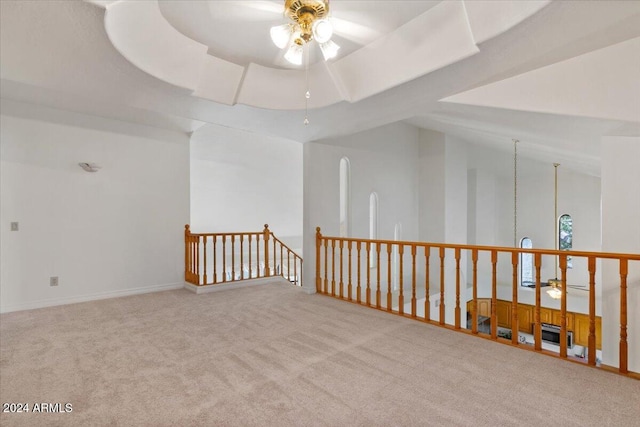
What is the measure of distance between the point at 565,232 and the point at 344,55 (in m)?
9.27

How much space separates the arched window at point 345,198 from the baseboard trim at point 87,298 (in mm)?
3197

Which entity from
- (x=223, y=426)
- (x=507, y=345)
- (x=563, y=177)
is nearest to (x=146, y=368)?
(x=223, y=426)

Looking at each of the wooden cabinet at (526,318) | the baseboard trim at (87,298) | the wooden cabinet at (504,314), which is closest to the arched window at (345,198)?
the baseboard trim at (87,298)

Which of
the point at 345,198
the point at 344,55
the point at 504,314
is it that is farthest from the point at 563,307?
the point at 504,314

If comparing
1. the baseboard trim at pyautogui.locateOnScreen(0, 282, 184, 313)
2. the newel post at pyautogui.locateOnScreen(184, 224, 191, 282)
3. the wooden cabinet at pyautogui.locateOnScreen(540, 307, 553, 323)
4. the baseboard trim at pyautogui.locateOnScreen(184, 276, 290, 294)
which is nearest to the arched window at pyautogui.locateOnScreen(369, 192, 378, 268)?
the baseboard trim at pyautogui.locateOnScreen(184, 276, 290, 294)

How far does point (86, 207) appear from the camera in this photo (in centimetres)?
463

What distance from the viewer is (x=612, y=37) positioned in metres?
2.27

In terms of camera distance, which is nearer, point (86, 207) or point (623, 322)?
point (623, 322)

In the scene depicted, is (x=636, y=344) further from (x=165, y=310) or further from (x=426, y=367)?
(x=165, y=310)

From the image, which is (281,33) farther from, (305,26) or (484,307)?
(484,307)

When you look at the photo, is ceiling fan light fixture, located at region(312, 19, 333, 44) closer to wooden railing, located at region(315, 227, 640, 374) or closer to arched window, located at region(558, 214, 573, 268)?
wooden railing, located at region(315, 227, 640, 374)

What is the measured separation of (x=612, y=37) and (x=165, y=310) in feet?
17.1

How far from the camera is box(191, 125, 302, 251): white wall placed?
7371 mm

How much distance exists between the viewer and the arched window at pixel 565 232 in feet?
29.7
